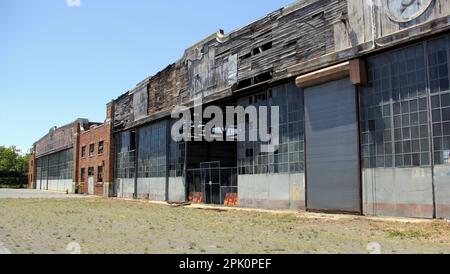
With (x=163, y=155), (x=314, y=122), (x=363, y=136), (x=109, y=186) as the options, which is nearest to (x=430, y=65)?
(x=363, y=136)

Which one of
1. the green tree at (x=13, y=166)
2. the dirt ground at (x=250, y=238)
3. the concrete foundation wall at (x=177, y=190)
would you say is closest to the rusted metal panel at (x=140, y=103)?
the concrete foundation wall at (x=177, y=190)

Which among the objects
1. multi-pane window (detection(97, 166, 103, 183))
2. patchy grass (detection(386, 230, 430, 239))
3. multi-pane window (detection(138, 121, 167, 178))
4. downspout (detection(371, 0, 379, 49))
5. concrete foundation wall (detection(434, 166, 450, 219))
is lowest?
patchy grass (detection(386, 230, 430, 239))

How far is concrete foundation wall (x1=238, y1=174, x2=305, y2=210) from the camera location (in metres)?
25.2

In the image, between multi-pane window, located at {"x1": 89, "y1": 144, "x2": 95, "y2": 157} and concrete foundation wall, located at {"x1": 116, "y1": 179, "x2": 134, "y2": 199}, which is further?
multi-pane window, located at {"x1": 89, "y1": 144, "x2": 95, "y2": 157}

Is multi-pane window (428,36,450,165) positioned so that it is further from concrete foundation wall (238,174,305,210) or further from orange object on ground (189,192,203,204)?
orange object on ground (189,192,203,204)

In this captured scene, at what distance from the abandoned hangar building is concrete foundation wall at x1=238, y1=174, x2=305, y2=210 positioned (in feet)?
0.21

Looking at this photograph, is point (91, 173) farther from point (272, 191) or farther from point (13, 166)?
point (13, 166)

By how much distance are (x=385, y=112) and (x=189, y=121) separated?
2025 centimetres

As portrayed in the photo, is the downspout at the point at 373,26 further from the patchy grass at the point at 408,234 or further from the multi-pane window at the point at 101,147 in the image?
the multi-pane window at the point at 101,147

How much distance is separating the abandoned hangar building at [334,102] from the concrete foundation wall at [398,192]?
4 cm

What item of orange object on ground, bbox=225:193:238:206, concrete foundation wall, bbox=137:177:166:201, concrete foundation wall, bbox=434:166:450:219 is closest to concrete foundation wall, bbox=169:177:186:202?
concrete foundation wall, bbox=137:177:166:201

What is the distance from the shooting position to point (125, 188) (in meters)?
49.7
